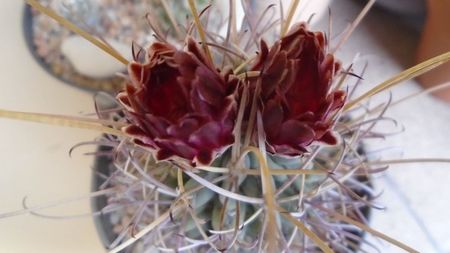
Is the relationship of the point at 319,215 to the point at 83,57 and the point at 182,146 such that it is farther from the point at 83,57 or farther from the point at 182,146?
the point at 83,57

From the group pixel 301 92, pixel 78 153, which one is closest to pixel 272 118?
pixel 301 92

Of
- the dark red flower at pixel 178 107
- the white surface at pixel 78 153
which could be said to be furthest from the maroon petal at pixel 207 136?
the white surface at pixel 78 153

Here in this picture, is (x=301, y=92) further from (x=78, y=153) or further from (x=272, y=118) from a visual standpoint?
(x=78, y=153)

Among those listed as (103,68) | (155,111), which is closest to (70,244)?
(103,68)

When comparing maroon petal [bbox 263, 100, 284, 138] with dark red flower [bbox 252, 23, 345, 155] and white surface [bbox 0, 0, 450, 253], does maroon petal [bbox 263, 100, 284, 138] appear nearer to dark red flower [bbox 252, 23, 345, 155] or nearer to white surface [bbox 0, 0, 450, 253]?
dark red flower [bbox 252, 23, 345, 155]

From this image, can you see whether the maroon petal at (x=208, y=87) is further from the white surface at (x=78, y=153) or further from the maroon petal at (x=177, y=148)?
the white surface at (x=78, y=153)

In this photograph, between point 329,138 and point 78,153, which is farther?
point 78,153
